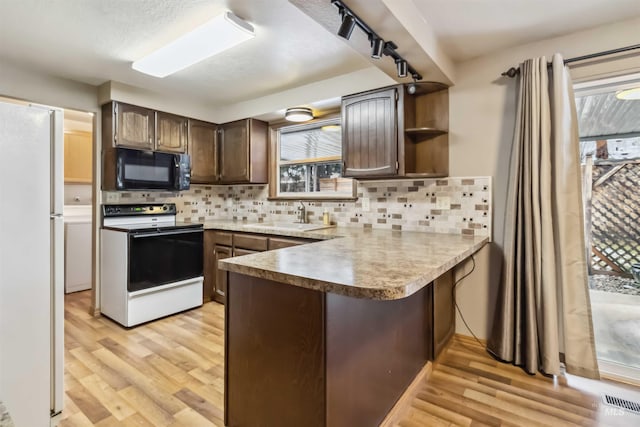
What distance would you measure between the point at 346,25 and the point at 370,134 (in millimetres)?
1129

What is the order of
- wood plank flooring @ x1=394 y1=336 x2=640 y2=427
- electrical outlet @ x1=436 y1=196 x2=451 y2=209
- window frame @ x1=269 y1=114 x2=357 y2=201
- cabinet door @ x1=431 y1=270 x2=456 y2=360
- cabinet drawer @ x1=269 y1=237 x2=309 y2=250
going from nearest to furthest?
wood plank flooring @ x1=394 y1=336 x2=640 y2=427
cabinet door @ x1=431 y1=270 x2=456 y2=360
electrical outlet @ x1=436 y1=196 x2=451 y2=209
cabinet drawer @ x1=269 y1=237 x2=309 y2=250
window frame @ x1=269 y1=114 x2=357 y2=201

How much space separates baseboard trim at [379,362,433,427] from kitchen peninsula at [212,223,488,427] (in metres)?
0.04

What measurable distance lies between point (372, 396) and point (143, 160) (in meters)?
2.91

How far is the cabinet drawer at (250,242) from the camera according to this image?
9.71 ft

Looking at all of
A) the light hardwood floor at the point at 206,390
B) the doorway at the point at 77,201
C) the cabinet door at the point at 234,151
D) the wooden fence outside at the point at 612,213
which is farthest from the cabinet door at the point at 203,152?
the wooden fence outside at the point at 612,213

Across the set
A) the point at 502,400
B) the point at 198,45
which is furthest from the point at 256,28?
the point at 502,400

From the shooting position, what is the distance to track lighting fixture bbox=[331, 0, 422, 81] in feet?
4.82

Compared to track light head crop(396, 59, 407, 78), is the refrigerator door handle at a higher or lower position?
lower

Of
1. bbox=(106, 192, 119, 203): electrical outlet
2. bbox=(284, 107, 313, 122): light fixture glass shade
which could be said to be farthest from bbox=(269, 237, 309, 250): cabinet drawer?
bbox=(106, 192, 119, 203): electrical outlet

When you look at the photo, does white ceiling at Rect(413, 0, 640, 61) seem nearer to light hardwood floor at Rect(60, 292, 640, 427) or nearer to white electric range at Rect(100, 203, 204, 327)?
light hardwood floor at Rect(60, 292, 640, 427)

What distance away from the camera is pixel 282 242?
279 cm

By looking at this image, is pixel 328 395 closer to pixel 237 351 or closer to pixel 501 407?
pixel 237 351

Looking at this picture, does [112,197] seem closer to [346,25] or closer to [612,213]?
[346,25]

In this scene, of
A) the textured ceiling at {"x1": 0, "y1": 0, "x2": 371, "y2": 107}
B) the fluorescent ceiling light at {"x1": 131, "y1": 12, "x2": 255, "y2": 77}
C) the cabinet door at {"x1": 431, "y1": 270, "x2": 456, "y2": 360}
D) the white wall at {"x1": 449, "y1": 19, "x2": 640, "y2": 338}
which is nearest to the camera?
the textured ceiling at {"x1": 0, "y1": 0, "x2": 371, "y2": 107}
